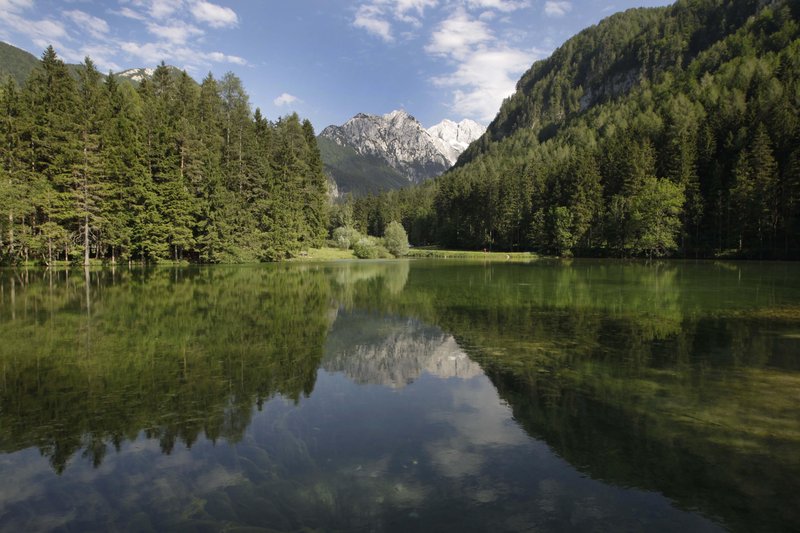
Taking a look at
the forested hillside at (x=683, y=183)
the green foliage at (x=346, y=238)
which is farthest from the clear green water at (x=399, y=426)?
the green foliage at (x=346, y=238)

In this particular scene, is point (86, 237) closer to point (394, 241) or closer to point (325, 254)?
point (325, 254)

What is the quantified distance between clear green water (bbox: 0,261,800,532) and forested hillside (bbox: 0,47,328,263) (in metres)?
42.4

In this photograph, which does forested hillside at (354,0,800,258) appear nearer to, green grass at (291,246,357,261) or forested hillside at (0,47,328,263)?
green grass at (291,246,357,261)

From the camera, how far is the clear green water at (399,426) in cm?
545

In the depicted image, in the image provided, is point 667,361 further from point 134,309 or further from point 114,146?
point 114,146

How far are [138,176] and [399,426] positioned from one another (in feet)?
198

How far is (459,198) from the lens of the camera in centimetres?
13525

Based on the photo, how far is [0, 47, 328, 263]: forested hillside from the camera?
50438 millimetres

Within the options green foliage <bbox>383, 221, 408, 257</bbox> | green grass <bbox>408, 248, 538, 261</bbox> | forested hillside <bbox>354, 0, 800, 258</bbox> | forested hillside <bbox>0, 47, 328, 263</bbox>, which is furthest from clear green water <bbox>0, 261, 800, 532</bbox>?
green grass <bbox>408, 248, 538, 261</bbox>

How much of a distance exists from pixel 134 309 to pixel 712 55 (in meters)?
190

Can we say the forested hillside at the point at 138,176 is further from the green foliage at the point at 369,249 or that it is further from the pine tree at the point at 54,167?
the green foliage at the point at 369,249

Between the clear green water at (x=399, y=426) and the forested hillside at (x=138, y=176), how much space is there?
139 feet

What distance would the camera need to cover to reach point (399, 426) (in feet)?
26.8

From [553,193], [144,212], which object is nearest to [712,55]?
[553,193]
